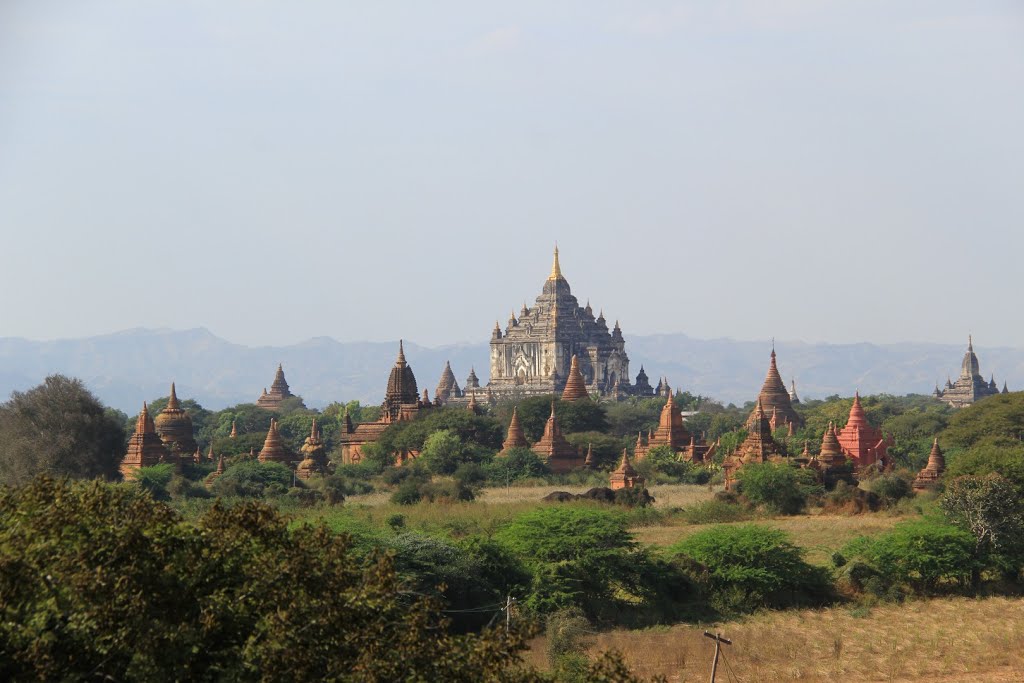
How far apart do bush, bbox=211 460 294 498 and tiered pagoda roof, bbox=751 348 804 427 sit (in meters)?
32.5

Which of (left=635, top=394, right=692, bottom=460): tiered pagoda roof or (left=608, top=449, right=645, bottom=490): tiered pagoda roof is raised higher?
(left=635, top=394, right=692, bottom=460): tiered pagoda roof

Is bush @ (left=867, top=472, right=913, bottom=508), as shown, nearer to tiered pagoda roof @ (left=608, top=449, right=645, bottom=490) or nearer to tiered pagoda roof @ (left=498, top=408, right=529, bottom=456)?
tiered pagoda roof @ (left=608, top=449, right=645, bottom=490)

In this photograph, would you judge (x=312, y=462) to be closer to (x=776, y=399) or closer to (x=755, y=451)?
(x=755, y=451)

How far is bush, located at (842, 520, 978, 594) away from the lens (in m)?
38.7

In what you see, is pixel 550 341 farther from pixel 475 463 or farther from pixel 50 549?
pixel 50 549

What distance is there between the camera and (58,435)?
195 ft

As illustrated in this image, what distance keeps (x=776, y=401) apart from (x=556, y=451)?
25.1m

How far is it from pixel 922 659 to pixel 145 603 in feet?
62.4

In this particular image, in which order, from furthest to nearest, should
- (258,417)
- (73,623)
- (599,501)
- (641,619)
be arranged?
(258,417) < (599,501) < (641,619) < (73,623)

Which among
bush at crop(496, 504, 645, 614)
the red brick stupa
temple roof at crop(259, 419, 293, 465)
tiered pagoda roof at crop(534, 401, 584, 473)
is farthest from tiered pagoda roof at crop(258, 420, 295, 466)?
bush at crop(496, 504, 645, 614)

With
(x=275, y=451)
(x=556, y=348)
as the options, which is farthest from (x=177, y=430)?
(x=556, y=348)

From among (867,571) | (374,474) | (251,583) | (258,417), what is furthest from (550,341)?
(251,583)

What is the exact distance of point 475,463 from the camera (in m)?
71.9

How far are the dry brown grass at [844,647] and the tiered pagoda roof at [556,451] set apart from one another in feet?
122
